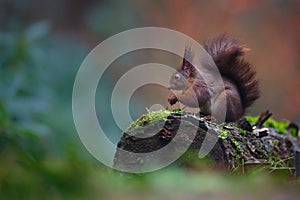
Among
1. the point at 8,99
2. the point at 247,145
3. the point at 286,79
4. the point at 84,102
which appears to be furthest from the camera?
the point at 286,79

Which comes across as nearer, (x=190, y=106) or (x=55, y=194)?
(x=55, y=194)

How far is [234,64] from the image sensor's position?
3.44ft

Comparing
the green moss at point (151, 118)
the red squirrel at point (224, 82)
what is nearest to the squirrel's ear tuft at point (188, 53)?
the red squirrel at point (224, 82)

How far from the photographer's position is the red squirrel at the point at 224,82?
924mm

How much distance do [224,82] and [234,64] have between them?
7 cm

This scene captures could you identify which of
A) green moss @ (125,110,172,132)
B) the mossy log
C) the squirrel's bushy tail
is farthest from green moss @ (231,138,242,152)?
the squirrel's bushy tail

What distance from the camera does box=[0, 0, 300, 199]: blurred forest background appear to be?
20.5 inches

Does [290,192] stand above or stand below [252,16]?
below

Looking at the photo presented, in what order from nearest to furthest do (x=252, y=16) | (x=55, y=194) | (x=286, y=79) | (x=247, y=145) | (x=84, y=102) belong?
(x=55, y=194), (x=247, y=145), (x=84, y=102), (x=286, y=79), (x=252, y=16)

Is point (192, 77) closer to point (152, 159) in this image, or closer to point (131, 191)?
point (152, 159)

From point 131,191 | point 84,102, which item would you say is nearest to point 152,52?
point 84,102

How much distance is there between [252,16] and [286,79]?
0.83 meters

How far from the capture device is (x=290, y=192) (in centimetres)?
50

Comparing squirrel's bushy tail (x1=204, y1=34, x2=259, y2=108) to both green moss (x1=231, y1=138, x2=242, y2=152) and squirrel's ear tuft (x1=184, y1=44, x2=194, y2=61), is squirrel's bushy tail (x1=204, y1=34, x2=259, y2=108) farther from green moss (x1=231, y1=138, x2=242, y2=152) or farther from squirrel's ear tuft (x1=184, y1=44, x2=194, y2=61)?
green moss (x1=231, y1=138, x2=242, y2=152)
